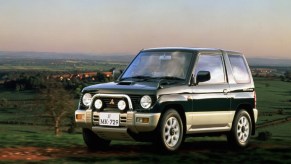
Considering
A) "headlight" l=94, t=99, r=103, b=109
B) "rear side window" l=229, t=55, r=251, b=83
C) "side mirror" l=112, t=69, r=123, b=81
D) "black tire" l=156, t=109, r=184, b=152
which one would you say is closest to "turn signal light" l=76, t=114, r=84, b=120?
"headlight" l=94, t=99, r=103, b=109

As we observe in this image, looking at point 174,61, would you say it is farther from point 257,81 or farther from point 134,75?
point 257,81

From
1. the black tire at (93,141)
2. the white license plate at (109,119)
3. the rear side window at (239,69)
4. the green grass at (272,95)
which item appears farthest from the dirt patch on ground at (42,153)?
the green grass at (272,95)

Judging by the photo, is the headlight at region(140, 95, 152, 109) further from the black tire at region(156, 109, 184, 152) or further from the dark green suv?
the black tire at region(156, 109, 184, 152)

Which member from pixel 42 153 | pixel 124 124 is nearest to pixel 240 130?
pixel 124 124

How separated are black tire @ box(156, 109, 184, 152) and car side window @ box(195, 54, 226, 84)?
1317 millimetres

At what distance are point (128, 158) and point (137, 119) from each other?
0.76 metres

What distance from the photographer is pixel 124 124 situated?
974 cm

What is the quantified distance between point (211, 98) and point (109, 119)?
251cm

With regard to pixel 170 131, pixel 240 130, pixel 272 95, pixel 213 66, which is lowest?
pixel 272 95

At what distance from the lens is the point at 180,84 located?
414 inches

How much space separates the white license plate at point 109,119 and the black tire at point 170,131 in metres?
0.81

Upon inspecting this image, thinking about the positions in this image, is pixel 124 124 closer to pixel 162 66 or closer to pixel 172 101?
pixel 172 101

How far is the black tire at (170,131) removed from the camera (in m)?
9.84

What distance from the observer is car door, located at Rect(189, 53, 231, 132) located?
35.8 feet
